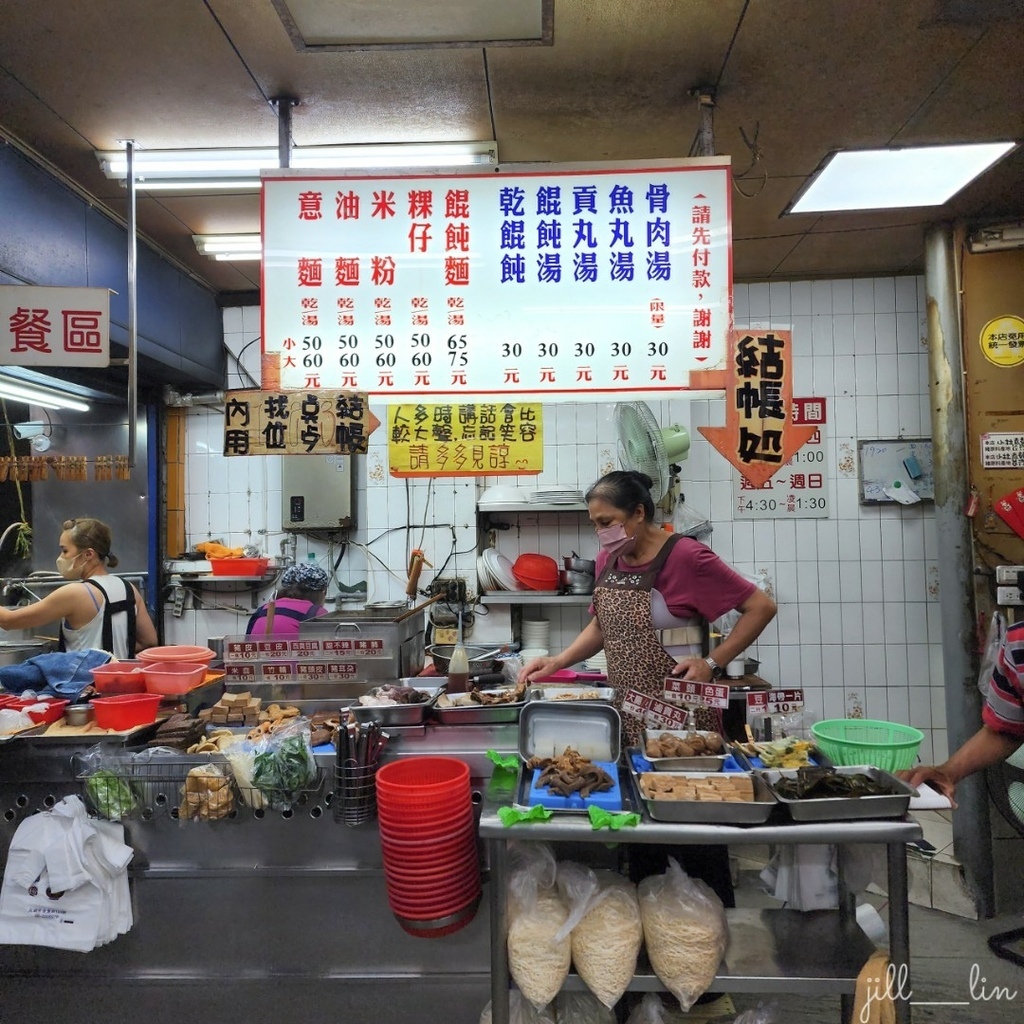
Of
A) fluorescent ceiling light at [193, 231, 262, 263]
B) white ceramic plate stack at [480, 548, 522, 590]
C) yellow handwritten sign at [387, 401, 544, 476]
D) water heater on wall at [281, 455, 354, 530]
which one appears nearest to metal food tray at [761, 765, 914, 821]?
yellow handwritten sign at [387, 401, 544, 476]

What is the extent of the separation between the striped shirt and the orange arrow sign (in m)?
0.98

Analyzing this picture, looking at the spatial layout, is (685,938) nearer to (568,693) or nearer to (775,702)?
(775,702)

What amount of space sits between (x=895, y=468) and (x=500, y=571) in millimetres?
2824

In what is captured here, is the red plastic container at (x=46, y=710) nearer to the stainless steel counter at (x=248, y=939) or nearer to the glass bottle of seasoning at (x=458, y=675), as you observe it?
the stainless steel counter at (x=248, y=939)

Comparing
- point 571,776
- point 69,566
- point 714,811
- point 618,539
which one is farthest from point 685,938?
point 69,566

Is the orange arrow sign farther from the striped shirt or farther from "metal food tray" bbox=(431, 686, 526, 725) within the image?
"metal food tray" bbox=(431, 686, 526, 725)

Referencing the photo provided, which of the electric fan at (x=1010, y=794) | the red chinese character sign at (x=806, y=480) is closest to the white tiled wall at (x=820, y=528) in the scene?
the red chinese character sign at (x=806, y=480)

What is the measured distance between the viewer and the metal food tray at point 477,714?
8.39 ft

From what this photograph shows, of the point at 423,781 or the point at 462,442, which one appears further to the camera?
the point at 462,442

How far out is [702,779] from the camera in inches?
75.1

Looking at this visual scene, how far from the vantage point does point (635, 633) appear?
290 centimetres

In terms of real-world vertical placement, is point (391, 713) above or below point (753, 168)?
below

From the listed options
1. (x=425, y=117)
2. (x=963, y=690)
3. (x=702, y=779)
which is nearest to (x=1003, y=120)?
(x=425, y=117)

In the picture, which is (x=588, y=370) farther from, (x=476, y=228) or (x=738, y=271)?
(x=738, y=271)
